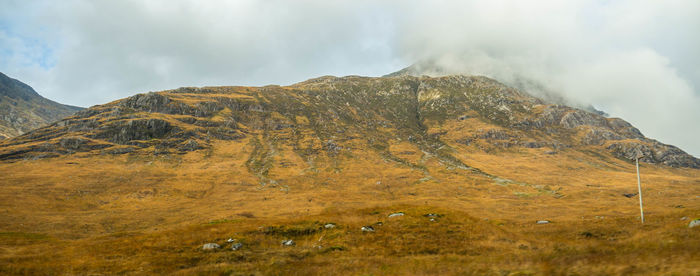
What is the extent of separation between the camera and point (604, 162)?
195 m

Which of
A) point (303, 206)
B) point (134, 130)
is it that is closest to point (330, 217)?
point (303, 206)

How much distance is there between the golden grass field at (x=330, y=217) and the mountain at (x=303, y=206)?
32 centimetres

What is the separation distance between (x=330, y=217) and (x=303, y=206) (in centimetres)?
4254

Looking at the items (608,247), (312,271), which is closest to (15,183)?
(312,271)

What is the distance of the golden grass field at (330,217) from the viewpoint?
81.7 feet

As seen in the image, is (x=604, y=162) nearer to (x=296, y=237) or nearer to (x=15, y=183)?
(x=296, y=237)

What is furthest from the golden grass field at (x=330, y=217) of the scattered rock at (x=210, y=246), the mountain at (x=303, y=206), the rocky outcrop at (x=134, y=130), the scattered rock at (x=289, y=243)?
the rocky outcrop at (x=134, y=130)

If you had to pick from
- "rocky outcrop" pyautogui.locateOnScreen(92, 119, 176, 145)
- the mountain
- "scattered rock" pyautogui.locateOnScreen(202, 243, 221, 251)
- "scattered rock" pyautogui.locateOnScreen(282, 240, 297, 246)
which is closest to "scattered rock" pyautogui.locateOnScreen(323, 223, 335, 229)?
the mountain

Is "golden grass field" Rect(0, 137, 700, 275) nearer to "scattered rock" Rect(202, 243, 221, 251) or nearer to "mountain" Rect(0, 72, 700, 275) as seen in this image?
"mountain" Rect(0, 72, 700, 275)

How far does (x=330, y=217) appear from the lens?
48.5 meters

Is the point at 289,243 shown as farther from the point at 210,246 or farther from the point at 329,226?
the point at 210,246

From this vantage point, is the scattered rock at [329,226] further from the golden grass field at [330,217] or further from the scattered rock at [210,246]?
the scattered rock at [210,246]

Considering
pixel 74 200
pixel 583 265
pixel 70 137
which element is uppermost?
pixel 70 137

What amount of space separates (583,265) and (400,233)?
759 inches
